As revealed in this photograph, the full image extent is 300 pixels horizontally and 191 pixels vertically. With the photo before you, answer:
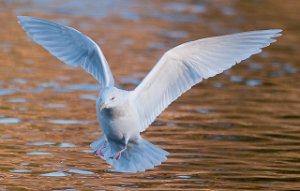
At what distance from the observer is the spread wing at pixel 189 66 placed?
7.93 meters

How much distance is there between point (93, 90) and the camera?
43.1ft

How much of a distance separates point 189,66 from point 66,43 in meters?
1.18

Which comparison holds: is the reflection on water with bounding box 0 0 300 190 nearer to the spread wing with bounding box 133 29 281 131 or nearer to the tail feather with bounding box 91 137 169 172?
the tail feather with bounding box 91 137 169 172

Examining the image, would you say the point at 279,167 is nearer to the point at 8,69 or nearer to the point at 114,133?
the point at 114,133

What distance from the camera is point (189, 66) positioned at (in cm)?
808

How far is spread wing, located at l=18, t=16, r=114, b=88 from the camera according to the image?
8336mm

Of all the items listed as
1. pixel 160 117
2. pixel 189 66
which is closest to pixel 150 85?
pixel 189 66

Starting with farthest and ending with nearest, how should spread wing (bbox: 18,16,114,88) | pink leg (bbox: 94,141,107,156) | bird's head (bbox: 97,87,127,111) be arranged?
spread wing (bbox: 18,16,114,88), pink leg (bbox: 94,141,107,156), bird's head (bbox: 97,87,127,111)

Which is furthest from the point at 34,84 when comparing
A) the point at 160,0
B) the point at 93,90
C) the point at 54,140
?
the point at 160,0

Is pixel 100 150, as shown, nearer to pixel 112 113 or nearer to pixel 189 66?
pixel 112 113

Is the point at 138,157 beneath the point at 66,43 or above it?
beneath

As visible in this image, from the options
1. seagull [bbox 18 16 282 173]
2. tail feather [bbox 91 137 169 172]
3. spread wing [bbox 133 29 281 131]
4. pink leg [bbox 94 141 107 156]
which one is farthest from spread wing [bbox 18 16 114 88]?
tail feather [bbox 91 137 169 172]

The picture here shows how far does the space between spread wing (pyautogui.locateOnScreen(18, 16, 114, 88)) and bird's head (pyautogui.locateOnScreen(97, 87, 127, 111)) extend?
2.14 feet

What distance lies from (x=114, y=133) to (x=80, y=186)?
0.55 metres
